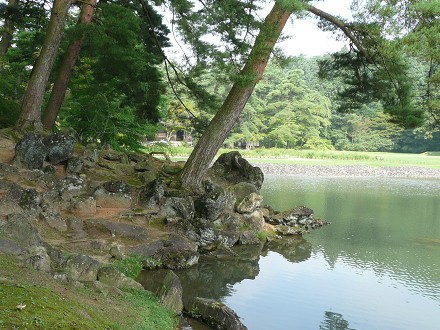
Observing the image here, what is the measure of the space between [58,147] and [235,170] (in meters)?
4.60

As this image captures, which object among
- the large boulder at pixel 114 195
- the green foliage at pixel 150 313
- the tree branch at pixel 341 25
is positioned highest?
the tree branch at pixel 341 25

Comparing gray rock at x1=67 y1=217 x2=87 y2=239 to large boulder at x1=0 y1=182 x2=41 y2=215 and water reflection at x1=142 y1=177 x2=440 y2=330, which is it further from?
water reflection at x1=142 y1=177 x2=440 y2=330

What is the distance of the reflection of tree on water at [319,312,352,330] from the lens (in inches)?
216

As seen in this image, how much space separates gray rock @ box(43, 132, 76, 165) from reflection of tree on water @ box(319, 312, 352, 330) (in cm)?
518

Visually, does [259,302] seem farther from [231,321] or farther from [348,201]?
[348,201]

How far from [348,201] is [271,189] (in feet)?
12.6

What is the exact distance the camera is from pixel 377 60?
8766 mm

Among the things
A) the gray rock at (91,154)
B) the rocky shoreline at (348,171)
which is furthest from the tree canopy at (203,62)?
the rocky shoreline at (348,171)

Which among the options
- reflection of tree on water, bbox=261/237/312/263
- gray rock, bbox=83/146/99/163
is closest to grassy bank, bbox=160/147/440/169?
reflection of tree on water, bbox=261/237/312/263

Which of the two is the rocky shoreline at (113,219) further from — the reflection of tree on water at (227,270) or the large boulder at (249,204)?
the reflection of tree on water at (227,270)

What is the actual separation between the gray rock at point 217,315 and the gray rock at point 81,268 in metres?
1.20

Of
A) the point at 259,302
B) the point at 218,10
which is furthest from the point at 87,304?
the point at 218,10

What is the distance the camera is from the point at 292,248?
9.64 m

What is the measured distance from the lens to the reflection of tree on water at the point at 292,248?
29.4 ft
